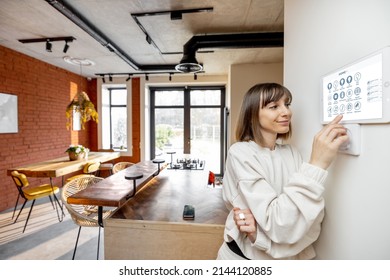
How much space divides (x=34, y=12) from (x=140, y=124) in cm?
326

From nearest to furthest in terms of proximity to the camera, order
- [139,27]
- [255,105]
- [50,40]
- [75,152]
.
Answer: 1. [255,105]
2. [139,27]
3. [50,40]
4. [75,152]

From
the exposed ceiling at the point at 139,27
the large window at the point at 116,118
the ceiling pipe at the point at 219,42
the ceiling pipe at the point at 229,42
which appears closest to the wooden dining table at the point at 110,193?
the ceiling pipe at the point at 219,42

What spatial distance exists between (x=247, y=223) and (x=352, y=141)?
428 mm

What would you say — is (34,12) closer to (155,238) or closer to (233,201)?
(155,238)

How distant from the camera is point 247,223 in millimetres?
726

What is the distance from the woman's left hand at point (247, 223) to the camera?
72 centimetres

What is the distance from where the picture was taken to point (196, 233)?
1341mm

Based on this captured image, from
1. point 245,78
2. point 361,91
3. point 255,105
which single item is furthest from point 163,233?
point 245,78

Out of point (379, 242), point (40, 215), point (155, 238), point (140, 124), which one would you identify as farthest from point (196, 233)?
point (140, 124)

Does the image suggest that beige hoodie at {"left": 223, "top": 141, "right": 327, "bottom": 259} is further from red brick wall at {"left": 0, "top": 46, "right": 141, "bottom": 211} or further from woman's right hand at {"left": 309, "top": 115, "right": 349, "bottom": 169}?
red brick wall at {"left": 0, "top": 46, "right": 141, "bottom": 211}

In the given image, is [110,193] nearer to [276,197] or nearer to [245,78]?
[276,197]

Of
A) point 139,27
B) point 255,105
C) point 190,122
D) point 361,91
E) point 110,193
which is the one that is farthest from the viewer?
point 190,122

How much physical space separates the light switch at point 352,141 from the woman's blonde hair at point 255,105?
262 millimetres

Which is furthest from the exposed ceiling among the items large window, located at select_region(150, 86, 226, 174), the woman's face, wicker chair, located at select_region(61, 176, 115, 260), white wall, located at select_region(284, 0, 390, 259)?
the woman's face
